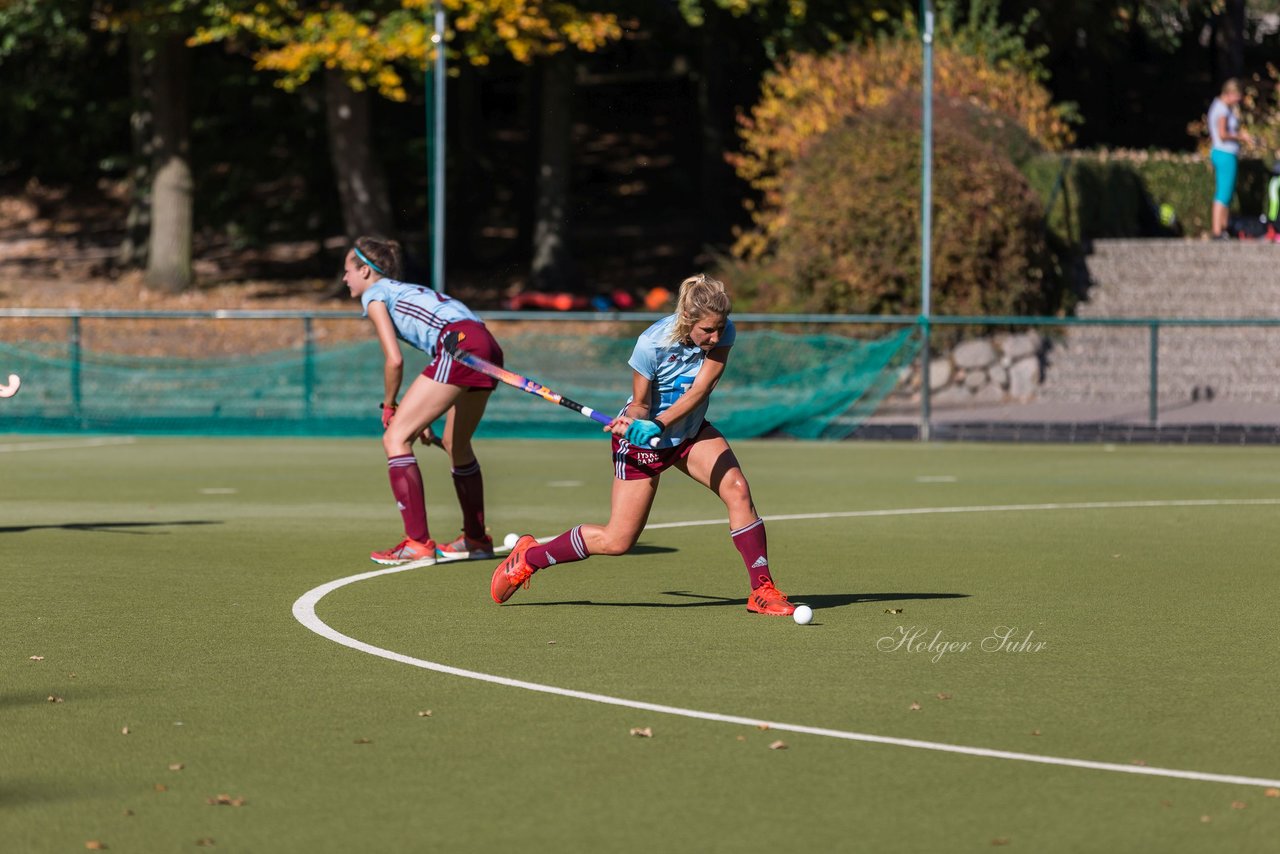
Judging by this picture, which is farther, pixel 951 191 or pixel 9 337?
pixel 9 337

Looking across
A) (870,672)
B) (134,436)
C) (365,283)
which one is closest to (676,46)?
(134,436)

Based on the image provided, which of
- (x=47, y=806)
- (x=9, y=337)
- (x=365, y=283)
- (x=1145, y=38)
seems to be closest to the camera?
(x=47, y=806)

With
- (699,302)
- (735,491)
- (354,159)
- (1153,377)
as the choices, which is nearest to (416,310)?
(735,491)

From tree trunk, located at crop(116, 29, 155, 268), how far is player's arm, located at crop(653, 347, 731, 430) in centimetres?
2826

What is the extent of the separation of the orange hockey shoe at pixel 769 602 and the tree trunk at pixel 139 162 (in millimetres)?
28093

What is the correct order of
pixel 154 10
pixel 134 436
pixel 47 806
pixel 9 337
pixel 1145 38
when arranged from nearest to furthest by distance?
pixel 47 806 → pixel 134 436 → pixel 9 337 → pixel 154 10 → pixel 1145 38

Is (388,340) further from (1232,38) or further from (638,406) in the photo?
(1232,38)

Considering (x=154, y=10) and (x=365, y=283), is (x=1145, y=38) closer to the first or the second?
(x=154, y=10)

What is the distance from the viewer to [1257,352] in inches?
1009

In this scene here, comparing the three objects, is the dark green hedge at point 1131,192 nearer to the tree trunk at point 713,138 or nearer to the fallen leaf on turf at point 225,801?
the tree trunk at point 713,138

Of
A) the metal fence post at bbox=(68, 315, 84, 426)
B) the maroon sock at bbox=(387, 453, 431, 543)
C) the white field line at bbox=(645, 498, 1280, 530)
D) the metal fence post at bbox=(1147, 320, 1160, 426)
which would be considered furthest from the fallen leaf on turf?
the metal fence post at bbox=(68, 315, 84, 426)

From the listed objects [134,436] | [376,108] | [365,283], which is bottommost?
[134,436]

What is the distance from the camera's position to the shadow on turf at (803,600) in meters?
10.4

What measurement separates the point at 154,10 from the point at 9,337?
690cm
